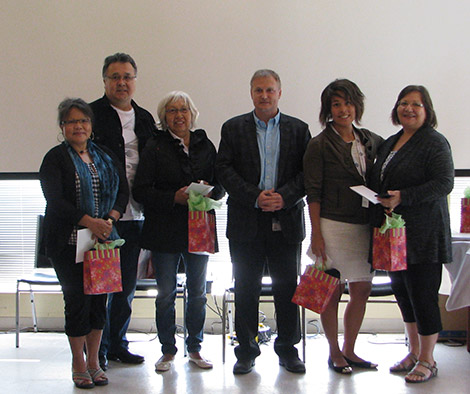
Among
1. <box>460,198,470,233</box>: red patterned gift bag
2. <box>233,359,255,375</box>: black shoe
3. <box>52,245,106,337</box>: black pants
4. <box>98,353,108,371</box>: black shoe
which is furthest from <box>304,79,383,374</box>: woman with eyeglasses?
<box>98,353,108,371</box>: black shoe

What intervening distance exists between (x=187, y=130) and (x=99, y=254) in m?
0.84

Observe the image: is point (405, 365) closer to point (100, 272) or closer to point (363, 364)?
point (363, 364)

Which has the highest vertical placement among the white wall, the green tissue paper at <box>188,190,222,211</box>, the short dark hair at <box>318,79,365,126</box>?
the white wall

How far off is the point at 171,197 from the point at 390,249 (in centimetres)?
114

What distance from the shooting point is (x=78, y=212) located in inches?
97.0

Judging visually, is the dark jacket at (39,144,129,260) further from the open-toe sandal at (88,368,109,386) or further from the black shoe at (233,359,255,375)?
the black shoe at (233,359,255,375)

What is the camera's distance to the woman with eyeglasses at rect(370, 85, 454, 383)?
2.49 metres

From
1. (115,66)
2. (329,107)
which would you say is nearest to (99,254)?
(115,66)

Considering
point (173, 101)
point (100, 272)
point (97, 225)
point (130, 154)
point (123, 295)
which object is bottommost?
point (123, 295)

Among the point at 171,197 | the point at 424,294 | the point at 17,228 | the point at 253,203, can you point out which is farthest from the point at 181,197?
the point at 17,228

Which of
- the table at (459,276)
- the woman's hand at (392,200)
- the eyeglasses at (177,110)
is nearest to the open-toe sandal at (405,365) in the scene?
the table at (459,276)

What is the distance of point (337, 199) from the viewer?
8.57 ft

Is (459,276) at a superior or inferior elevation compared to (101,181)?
inferior

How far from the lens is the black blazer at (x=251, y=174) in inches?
104
